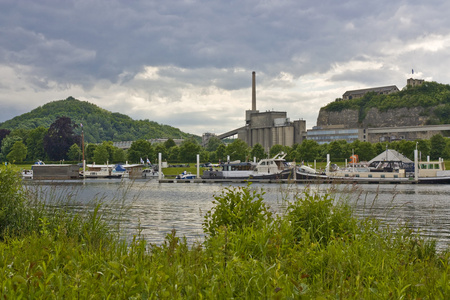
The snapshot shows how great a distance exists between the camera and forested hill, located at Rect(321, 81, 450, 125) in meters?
167

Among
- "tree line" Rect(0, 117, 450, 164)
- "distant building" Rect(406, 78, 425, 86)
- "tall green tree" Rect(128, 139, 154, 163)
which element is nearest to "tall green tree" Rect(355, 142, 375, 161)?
"tree line" Rect(0, 117, 450, 164)


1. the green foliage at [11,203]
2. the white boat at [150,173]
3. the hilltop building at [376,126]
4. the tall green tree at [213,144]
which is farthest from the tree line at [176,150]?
the green foliage at [11,203]

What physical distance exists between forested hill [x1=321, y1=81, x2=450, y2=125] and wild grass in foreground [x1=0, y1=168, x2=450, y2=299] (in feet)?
574

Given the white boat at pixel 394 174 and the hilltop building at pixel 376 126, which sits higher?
the hilltop building at pixel 376 126

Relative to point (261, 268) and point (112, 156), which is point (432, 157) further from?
point (261, 268)

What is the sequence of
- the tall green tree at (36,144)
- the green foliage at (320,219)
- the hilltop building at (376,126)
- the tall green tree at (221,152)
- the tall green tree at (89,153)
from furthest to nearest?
the hilltop building at (376,126) < the tall green tree at (36,144) < the tall green tree at (89,153) < the tall green tree at (221,152) < the green foliage at (320,219)

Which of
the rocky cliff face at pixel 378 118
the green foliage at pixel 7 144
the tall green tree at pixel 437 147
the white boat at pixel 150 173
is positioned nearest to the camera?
the white boat at pixel 150 173

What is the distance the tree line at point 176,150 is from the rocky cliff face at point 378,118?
165 feet

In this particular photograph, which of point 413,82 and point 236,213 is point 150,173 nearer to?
point 236,213

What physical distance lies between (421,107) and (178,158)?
338ft

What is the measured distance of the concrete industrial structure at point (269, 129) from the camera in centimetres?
16188

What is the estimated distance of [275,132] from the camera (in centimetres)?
16400

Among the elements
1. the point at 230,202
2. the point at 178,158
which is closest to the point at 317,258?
the point at 230,202

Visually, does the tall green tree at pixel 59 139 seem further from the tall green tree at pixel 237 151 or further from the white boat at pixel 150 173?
the tall green tree at pixel 237 151
